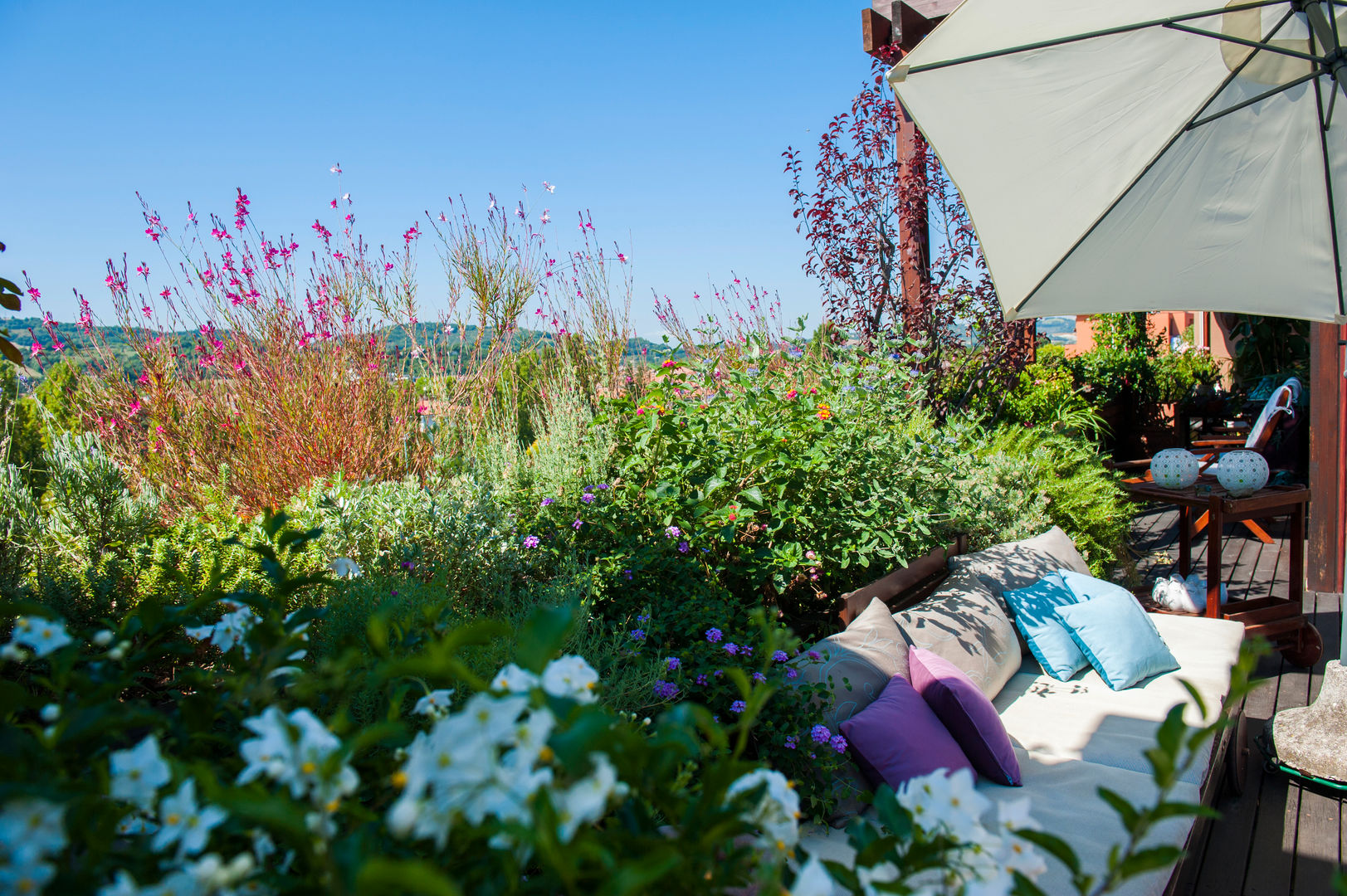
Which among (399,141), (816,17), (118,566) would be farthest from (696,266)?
(118,566)

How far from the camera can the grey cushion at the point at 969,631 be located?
246 centimetres

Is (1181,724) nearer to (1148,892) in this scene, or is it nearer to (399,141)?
(1148,892)

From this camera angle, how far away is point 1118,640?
2.66 m

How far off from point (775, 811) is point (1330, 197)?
8.59 feet

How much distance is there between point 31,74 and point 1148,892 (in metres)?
6.48

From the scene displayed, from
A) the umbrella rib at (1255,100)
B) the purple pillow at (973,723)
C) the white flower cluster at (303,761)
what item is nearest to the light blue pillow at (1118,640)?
the purple pillow at (973,723)

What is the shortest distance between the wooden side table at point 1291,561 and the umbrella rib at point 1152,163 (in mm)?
1826

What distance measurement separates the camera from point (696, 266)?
17.9 ft

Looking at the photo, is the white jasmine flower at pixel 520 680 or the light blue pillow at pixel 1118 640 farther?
the light blue pillow at pixel 1118 640

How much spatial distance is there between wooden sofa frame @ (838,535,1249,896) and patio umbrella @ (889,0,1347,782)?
0.21 metres

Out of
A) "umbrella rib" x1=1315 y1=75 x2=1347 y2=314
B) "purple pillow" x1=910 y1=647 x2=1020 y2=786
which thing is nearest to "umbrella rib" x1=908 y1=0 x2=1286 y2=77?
"umbrella rib" x1=1315 y1=75 x2=1347 y2=314

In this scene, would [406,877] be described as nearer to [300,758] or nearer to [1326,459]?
[300,758]

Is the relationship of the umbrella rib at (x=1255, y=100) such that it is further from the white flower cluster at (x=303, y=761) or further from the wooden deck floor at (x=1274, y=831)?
the white flower cluster at (x=303, y=761)

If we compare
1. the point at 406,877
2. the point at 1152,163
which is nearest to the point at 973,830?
the point at 406,877
